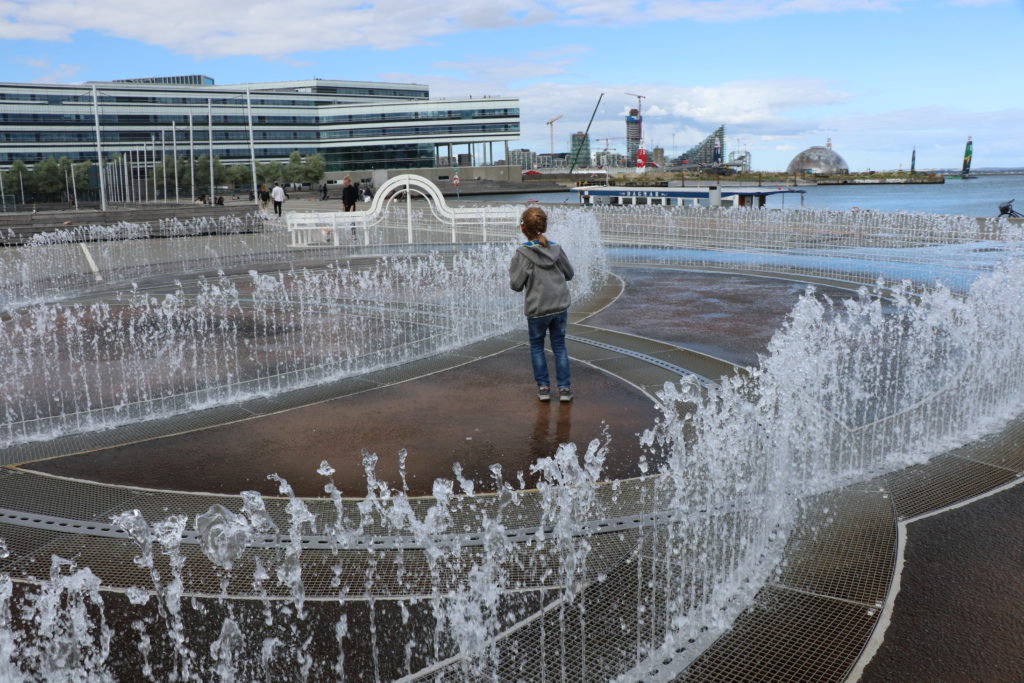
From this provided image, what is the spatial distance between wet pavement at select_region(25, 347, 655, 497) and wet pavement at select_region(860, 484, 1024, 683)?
2.13 m

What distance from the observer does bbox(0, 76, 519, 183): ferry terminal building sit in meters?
92.9

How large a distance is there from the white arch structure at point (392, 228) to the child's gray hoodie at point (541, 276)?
52.1 ft

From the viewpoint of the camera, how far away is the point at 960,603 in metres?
4.09

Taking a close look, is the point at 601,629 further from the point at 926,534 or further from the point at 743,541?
the point at 926,534

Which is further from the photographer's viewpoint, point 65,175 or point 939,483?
point 65,175

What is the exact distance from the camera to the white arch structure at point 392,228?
24.2m

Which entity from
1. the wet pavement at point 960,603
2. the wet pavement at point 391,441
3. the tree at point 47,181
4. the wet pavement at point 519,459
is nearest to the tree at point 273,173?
the tree at point 47,181

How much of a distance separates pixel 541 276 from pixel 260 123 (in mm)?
114505

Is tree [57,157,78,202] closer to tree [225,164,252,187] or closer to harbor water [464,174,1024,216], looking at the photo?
tree [225,164,252,187]

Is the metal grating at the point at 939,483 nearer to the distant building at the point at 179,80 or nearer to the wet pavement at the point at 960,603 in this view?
the wet pavement at the point at 960,603

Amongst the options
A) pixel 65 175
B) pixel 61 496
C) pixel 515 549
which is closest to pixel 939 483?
pixel 515 549

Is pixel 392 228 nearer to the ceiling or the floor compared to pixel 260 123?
nearer to the floor

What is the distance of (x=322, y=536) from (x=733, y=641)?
254 centimetres

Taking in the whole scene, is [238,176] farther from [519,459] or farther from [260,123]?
[519,459]
